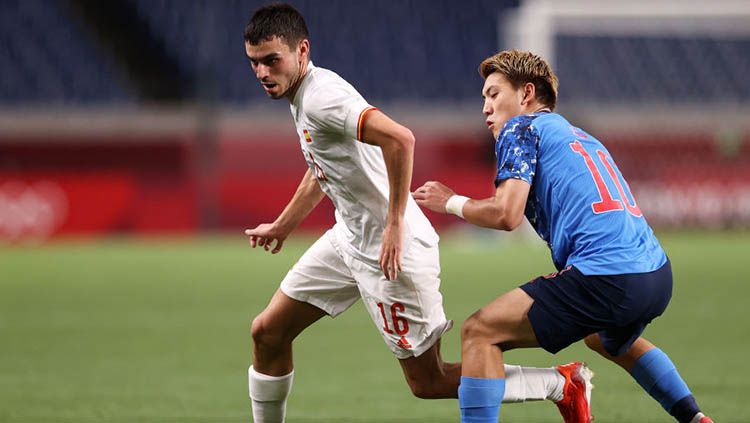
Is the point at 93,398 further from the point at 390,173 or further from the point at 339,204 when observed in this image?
the point at 390,173

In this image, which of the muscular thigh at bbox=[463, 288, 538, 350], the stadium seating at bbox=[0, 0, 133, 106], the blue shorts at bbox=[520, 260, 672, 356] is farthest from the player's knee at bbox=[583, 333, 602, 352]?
the stadium seating at bbox=[0, 0, 133, 106]

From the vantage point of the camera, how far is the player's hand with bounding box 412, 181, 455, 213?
4359 millimetres

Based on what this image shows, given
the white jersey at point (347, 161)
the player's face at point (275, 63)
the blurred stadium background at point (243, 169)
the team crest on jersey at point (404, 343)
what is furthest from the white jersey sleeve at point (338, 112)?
the blurred stadium background at point (243, 169)

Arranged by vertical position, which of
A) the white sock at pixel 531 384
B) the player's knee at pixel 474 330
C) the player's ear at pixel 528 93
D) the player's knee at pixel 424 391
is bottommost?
the player's knee at pixel 424 391

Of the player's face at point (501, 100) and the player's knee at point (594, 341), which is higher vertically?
the player's face at point (501, 100)

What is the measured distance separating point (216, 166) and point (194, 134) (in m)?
0.79

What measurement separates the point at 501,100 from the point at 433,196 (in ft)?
1.69

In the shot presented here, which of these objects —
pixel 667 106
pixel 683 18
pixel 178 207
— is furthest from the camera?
pixel 667 106

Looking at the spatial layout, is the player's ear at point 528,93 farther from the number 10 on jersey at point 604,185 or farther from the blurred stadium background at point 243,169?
the blurred stadium background at point 243,169

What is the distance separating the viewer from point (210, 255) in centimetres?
1647

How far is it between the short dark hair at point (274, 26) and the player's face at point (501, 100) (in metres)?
0.84

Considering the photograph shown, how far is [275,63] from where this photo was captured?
459cm

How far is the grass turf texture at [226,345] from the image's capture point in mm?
6020

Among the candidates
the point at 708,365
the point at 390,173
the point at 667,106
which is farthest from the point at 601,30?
the point at 390,173
